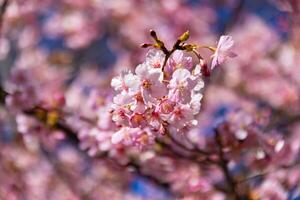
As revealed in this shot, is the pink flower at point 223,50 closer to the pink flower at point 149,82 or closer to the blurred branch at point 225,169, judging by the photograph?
the pink flower at point 149,82

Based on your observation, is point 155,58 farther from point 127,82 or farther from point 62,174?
point 62,174

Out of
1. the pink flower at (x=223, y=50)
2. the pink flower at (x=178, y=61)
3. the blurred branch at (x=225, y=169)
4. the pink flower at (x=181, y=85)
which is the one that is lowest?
the pink flower at (x=181, y=85)

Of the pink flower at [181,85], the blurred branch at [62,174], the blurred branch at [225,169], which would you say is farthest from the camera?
the blurred branch at [62,174]

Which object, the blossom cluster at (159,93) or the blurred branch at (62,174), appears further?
the blurred branch at (62,174)

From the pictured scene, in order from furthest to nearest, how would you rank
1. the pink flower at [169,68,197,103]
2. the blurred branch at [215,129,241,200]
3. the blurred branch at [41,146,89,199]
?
the blurred branch at [41,146,89,199], the blurred branch at [215,129,241,200], the pink flower at [169,68,197,103]

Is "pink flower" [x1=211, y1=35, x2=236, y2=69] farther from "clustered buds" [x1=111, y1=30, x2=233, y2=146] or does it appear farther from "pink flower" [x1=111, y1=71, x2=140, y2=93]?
"pink flower" [x1=111, y1=71, x2=140, y2=93]

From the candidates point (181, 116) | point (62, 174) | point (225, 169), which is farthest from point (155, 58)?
point (62, 174)

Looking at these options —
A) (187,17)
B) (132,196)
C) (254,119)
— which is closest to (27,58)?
(187,17)

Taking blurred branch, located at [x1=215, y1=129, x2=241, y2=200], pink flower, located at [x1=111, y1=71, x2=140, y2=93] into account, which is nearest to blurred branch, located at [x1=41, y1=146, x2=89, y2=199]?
blurred branch, located at [x1=215, y1=129, x2=241, y2=200]

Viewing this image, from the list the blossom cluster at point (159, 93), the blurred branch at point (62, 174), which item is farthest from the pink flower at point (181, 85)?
the blurred branch at point (62, 174)
